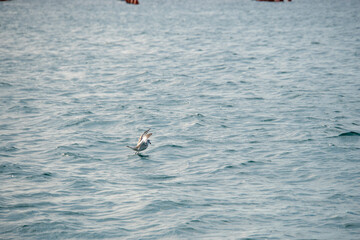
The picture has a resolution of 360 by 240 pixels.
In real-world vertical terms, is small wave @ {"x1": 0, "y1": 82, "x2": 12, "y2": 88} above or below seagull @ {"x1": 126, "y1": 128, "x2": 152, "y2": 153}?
below

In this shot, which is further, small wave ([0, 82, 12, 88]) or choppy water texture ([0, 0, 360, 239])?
small wave ([0, 82, 12, 88])

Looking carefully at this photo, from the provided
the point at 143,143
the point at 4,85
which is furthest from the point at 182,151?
the point at 4,85

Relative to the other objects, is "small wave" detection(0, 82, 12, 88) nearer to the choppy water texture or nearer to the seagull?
the choppy water texture

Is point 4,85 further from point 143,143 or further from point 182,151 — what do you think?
point 182,151

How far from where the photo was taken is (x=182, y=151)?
19.4m

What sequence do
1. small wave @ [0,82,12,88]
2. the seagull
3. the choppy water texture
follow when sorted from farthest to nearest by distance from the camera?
small wave @ [0,82,12,88] → the seagull → the choppy water texture

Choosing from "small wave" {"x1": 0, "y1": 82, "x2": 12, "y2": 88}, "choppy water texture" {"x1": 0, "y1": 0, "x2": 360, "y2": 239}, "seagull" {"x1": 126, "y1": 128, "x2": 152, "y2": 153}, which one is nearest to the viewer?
"choppy water texture" {"x1": 0, "y1": 0, "x2": 360, "y2": 239}

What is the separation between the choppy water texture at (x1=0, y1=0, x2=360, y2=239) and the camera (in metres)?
13.4

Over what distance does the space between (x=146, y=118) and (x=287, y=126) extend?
23.5ft

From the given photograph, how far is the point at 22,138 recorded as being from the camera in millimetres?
21234

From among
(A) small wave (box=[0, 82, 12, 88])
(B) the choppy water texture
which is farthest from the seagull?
(A) small wave (box=[0, 82, 12, 88])

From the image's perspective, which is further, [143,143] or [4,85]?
[4,85]

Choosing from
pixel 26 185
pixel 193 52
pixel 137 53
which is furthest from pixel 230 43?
pixel 26 185

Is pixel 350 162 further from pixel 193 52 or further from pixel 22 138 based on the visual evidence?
pixel 193 52
